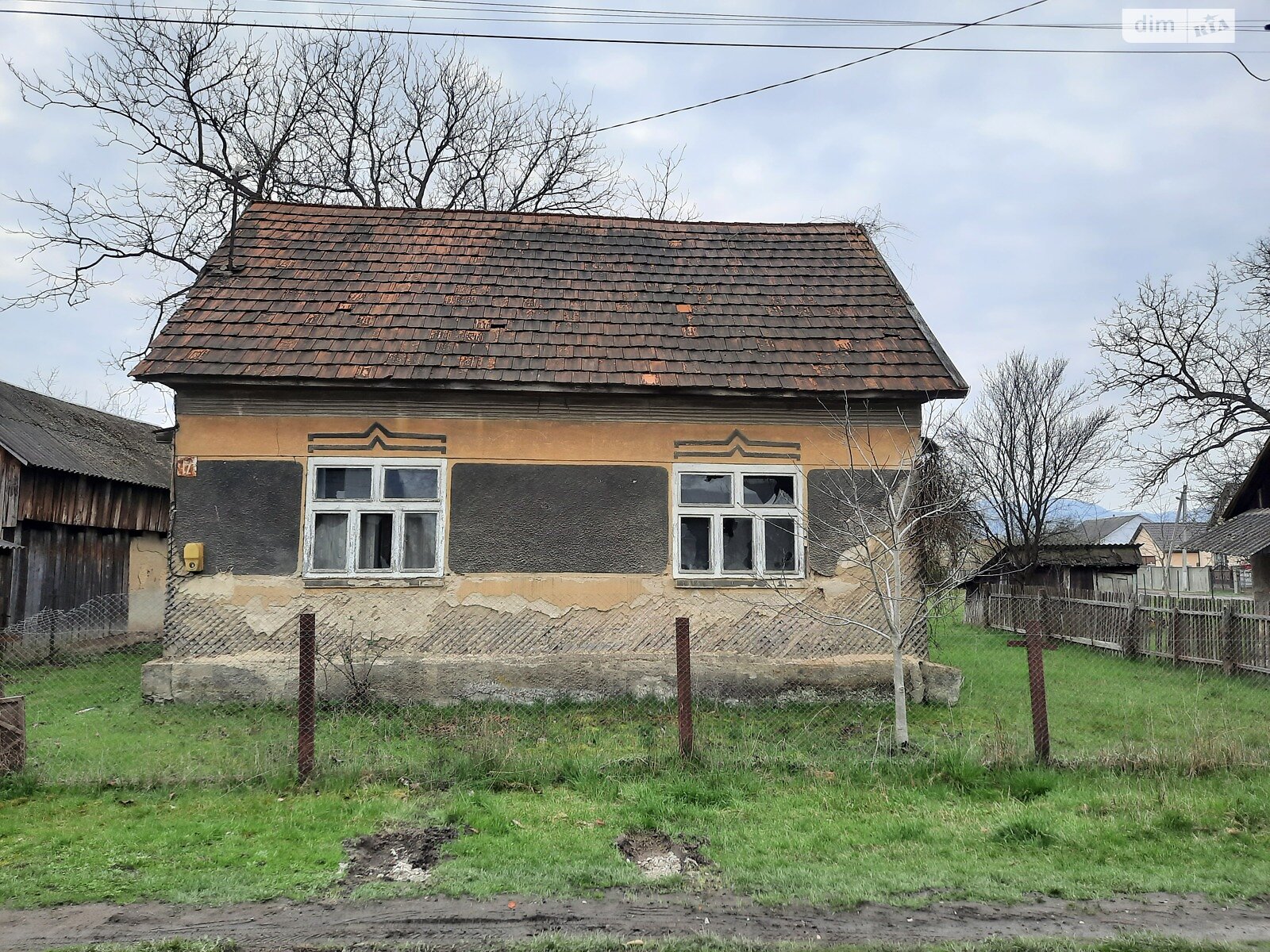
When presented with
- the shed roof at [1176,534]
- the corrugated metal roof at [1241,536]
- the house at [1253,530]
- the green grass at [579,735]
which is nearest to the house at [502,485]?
the green grass at [579,735]

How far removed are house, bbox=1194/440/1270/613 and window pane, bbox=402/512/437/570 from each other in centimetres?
1409

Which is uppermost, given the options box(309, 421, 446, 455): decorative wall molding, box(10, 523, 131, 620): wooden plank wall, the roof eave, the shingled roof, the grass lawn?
the shingled roof

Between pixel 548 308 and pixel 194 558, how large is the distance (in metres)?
5.42

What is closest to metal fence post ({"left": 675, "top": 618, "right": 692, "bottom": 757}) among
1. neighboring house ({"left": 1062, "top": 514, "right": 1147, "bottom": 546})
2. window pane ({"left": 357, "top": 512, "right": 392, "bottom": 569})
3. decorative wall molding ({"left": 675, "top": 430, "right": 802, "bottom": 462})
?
decorative wall molding ({"left": 675, "top": 430, "right": 802, "bottom": 462})

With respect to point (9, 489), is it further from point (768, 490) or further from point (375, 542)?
point (768, 490)

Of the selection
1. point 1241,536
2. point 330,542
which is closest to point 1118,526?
point 1241,536

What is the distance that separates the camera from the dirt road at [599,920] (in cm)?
→ 439

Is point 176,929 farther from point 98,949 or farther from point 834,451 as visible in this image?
point 834,451

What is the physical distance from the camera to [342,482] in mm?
10391

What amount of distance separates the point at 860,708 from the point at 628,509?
3.67 m

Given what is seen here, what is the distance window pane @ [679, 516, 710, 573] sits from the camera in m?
10.6

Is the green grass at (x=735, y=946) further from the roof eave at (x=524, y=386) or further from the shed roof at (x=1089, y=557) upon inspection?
the shed roof at (x=1089, y=557)

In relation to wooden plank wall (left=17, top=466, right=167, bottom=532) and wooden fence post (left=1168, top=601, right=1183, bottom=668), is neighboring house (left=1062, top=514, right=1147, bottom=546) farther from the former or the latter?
wooden plank wall (left=17, top=466, right=167, bottom=532)

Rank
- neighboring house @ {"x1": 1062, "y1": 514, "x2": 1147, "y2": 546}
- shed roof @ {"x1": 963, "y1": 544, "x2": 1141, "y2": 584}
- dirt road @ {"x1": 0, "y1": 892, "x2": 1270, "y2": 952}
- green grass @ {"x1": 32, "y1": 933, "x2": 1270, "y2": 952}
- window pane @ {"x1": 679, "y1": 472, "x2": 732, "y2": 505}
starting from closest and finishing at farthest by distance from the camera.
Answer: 1. green grass @ {"x1": 32, "y1": 933, "x2": 1270, "y2": 952}
2. dirt road @ {"x1": 0, "y1": 892, "x2": 1270, "y2": 952}
3. window pane @ {"x1": 679, "y1": 472, "x2": 732, "y2": 505}
4. shed roof @ {"x1": 963, "y1": 544, "x2": 1141, "y2": 584}
5. neighboring house @ {"x1": 1062, "y1": 514, "x2": 1147, "y2": 546}
